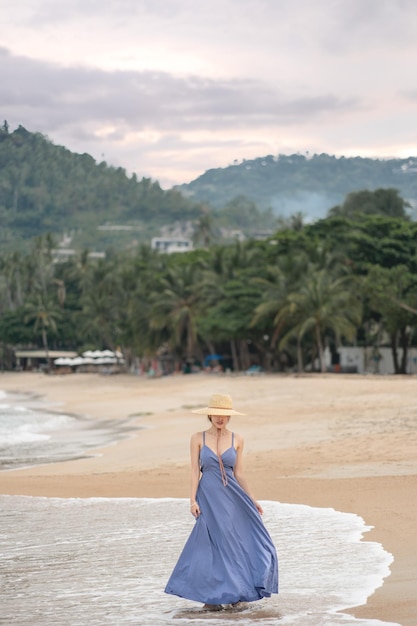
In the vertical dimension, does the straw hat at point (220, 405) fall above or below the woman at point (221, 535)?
above

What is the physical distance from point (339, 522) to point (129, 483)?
15.4 feet

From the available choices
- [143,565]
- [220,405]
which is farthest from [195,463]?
[143,565]

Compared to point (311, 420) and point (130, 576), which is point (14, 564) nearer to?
point (130, 576)

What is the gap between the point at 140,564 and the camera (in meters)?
8.91

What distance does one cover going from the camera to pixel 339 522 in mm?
10305

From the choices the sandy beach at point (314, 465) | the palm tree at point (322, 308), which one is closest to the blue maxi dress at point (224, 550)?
the sandy beach at point (314, 465)

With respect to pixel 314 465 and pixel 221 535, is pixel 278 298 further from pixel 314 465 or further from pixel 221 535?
pixel 221 535

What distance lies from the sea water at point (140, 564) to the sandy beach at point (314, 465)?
0.87 feet

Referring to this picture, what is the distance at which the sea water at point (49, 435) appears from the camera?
20141mm

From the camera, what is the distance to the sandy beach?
9.41 m

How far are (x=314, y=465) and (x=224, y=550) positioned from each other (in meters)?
8.08

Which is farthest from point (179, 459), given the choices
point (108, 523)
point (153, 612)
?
point (153, 612)

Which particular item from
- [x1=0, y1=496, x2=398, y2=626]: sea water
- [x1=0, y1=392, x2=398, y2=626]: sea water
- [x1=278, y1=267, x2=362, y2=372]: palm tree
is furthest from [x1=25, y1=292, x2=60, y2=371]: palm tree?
[x1=0, y1=496, x2=398, y2=626]: sea water

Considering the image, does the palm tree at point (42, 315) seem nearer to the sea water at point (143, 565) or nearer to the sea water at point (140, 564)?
the sea water at point (140, 564)
